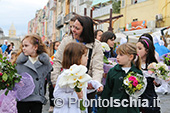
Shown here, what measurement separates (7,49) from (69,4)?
30.8 metres

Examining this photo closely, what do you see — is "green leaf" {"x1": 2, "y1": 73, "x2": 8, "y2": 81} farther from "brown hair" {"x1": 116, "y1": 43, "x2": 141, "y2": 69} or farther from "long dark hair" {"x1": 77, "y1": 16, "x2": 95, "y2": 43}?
"brown hair" {"x1": 116, "y1": 43, "x2": 141, "y2": 69}

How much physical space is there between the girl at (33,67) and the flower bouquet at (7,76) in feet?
1.20

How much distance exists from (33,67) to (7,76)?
59 cm

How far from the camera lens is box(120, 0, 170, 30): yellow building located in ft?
59.6

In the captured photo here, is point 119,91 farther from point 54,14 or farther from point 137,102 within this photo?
point 54,14

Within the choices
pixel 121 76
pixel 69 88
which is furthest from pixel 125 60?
pixel 69 88

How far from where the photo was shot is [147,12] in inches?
799

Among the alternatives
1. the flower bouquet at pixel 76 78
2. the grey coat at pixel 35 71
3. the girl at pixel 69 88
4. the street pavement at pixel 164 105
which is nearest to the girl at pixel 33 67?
the grey coat at pixel 35 71

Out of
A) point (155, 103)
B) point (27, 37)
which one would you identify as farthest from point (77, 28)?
point (155, 103)

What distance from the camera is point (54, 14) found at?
5634 centimetres

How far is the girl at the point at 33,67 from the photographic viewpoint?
378 centimetres

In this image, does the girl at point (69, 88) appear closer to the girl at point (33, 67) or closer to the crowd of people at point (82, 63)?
the crowd of people at point (82, 63)

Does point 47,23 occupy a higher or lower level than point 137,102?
higher

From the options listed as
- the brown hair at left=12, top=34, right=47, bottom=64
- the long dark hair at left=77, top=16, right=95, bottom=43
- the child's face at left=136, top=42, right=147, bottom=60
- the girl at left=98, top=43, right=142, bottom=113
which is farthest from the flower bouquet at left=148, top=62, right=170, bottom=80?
the brown hair at left=12, top=34, right=47, bottom=64
